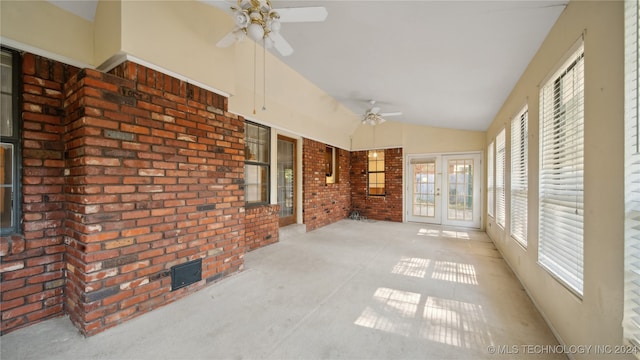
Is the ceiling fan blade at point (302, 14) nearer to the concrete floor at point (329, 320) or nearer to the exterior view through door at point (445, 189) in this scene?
the concrete floor at point (329, 320)

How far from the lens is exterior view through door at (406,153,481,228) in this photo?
6.45m

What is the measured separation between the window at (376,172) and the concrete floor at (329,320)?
167 inches

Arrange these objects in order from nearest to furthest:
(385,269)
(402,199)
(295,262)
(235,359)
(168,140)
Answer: (235,359) → (168,140) → (385,269) → (295,262) → (402,199)

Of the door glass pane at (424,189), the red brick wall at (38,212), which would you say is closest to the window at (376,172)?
the door glass pane at (424,189)

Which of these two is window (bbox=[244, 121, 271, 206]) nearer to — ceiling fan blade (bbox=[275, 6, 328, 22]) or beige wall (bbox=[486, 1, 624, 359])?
ceiling fan blade (bbox=[275, 6, 328, 22])

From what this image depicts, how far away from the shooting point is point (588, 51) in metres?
1.51

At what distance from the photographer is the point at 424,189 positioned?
7156 mm

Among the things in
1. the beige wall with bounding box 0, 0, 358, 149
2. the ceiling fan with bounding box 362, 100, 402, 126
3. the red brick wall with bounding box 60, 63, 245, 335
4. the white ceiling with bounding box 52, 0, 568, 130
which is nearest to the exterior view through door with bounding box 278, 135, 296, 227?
the white ceiling with bounding box 52, 0, 568, 130

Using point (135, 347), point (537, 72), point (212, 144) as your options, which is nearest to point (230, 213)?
point (212, 144)

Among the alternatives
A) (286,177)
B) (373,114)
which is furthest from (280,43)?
(286,177)

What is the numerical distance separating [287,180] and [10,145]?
4.01 metres

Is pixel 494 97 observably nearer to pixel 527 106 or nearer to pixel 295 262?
pixel 527 106

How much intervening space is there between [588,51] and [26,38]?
4088mm

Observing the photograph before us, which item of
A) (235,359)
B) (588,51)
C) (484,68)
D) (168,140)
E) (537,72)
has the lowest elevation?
(235,359)
